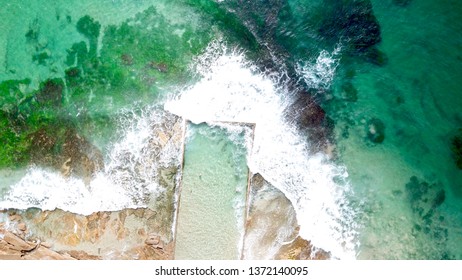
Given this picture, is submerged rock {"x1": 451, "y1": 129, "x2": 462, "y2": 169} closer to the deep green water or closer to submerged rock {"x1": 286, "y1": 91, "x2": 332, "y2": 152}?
the deep green water

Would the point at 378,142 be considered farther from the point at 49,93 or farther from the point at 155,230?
the point at 49,93

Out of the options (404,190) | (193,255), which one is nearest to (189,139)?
(193,255)

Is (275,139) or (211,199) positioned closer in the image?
(211,199)

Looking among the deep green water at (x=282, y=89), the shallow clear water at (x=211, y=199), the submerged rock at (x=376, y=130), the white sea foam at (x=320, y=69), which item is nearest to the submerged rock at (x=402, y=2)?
the deep green water at (x=282, y=89)

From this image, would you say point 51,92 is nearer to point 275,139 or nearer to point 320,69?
point 275,139

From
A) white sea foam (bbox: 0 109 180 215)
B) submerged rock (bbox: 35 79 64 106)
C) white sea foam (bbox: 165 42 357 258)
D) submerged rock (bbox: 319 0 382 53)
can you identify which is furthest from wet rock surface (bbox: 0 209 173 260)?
submerged rock (bbox: 319 0 382 53)

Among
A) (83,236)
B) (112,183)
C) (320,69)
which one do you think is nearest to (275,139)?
(320,69)
